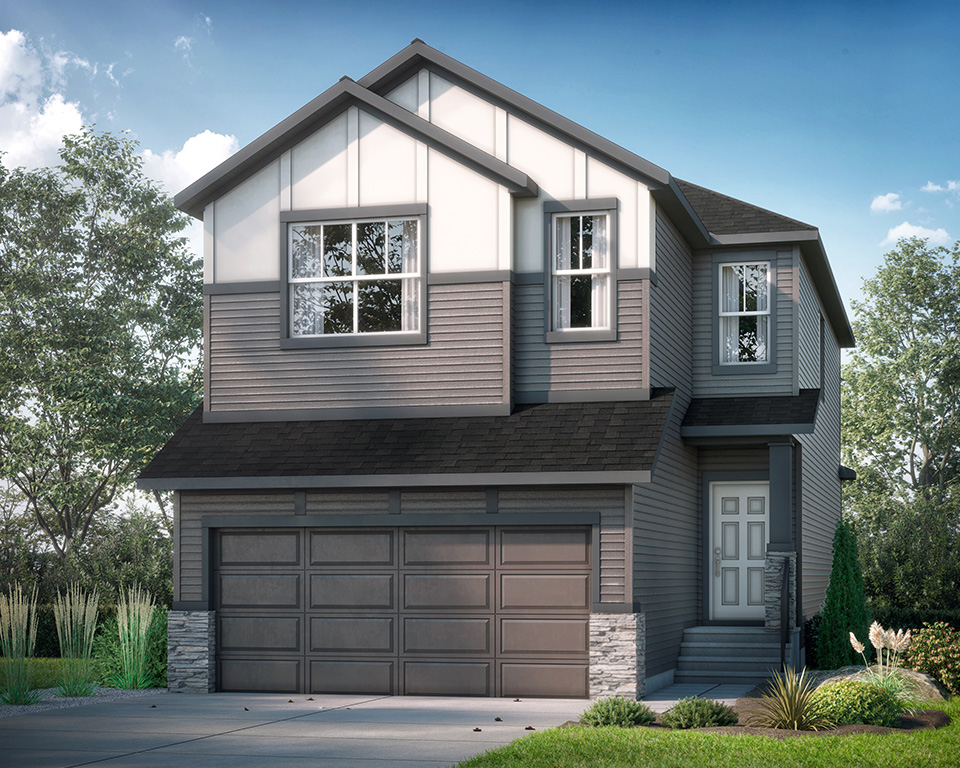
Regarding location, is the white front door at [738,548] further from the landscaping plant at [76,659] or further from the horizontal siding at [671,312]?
the landscaping plant at [76,659]

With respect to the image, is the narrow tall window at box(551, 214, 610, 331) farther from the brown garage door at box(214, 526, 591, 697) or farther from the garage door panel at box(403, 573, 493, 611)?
the garage door panel at box(403, 573, 493, 611)

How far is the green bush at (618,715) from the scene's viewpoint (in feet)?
37.0

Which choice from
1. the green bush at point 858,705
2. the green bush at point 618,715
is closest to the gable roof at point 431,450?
the green bush at point 618,715

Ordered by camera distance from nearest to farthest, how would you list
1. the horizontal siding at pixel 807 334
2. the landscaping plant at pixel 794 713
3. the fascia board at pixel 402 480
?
the landscaping plant at pixel 794 713 < the fascia board at pixel 402 480 < the horizontal siding at pixel 807 334

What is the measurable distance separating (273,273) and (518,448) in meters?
4.42

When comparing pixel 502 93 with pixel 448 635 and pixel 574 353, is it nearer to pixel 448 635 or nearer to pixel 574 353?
pixel 574 353

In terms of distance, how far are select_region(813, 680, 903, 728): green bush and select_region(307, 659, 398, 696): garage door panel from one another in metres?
5.70

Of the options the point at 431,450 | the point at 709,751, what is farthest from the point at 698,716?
the point at 431,450

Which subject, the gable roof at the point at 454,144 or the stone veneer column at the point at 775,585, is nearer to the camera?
the gable roof at the point at 454,144

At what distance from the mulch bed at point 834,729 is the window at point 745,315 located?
7.07m

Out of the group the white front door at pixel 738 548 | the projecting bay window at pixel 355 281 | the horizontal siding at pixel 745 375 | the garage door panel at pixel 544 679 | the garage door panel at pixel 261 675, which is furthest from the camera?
the horizontal siding at pixel 745 375

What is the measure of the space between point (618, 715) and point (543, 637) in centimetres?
333

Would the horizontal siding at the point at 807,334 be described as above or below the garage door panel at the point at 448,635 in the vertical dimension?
above

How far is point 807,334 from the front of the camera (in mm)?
20062
